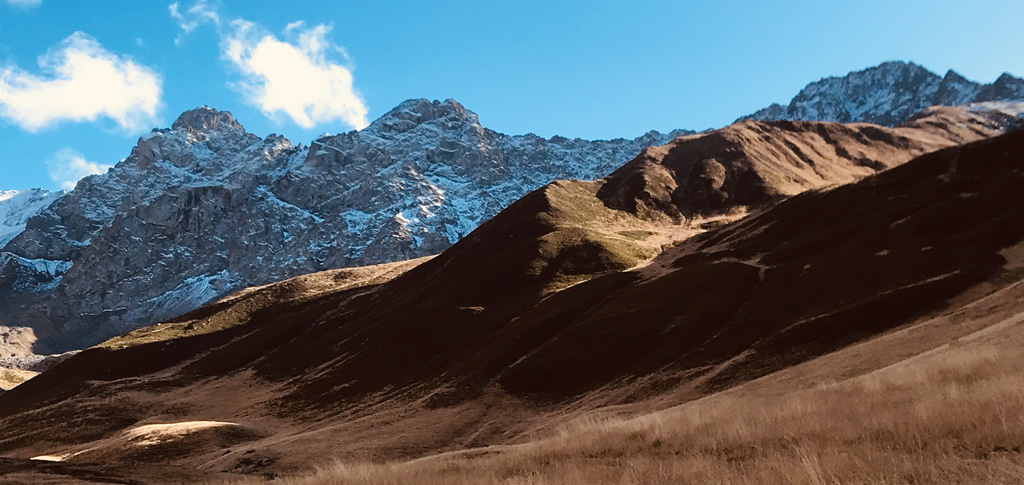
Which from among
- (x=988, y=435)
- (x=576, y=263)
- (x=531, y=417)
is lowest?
(x=531, y=417)

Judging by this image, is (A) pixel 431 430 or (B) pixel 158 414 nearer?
(A) pixel 431 430

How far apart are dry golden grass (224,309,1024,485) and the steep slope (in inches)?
1001

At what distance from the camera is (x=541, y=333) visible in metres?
88.6

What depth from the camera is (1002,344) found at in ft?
81.0

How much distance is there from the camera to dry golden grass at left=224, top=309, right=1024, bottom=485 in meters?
9.82

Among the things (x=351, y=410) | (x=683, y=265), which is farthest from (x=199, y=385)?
(x=683, y=265)

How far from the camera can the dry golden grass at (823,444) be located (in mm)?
9820

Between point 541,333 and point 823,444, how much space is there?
251 feet

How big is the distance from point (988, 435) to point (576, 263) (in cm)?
12095

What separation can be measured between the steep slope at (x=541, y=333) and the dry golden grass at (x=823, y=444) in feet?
83.4

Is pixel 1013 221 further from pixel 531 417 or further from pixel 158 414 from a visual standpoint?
pixel 158 414

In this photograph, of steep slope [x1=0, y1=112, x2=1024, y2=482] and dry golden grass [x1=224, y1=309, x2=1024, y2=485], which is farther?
steep slope [x1=0, y1=112, x2=1024, y2=482]

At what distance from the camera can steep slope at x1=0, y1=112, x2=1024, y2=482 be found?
58594 millimetres

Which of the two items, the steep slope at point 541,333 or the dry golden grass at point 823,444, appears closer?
the dry golden grass at point 823,444
